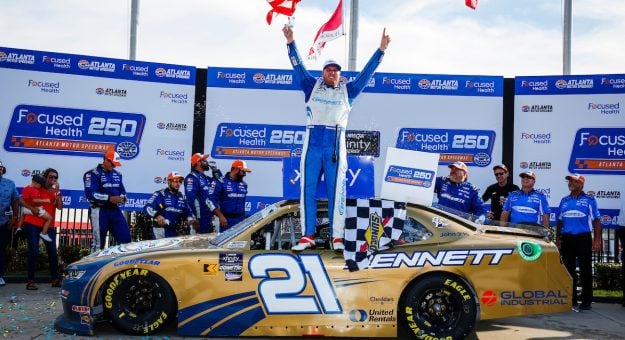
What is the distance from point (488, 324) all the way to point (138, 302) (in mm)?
3526

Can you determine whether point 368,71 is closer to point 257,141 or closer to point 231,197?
point 231,197

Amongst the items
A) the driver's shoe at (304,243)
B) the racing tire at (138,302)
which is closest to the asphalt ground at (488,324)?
the racing tire at (138,302)

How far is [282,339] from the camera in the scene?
17.7 ft

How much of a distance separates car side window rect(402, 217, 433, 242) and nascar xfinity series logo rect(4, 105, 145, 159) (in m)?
5.51

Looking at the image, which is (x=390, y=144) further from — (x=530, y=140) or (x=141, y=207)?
(x=141, y=207)

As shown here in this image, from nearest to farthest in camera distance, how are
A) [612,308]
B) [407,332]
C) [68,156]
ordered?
[407,332]
[612,308]
[68,156]

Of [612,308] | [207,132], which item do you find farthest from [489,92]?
[207,132]

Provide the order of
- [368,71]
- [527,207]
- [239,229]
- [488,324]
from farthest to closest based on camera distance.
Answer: [527,207] < [488,324] < [368,71] < [239,229]

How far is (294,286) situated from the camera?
520 centimetres

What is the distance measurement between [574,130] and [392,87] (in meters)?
2.88

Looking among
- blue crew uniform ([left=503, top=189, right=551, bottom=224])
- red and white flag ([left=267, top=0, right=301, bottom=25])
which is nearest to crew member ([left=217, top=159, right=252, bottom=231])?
red and white flag ([left=267, top=0, right=301, bottom=25])

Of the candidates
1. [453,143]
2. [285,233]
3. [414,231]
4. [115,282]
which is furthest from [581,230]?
[115,282]

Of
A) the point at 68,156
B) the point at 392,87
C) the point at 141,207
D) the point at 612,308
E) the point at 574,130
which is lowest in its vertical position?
the point at 612,308

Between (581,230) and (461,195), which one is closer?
(581,230)
